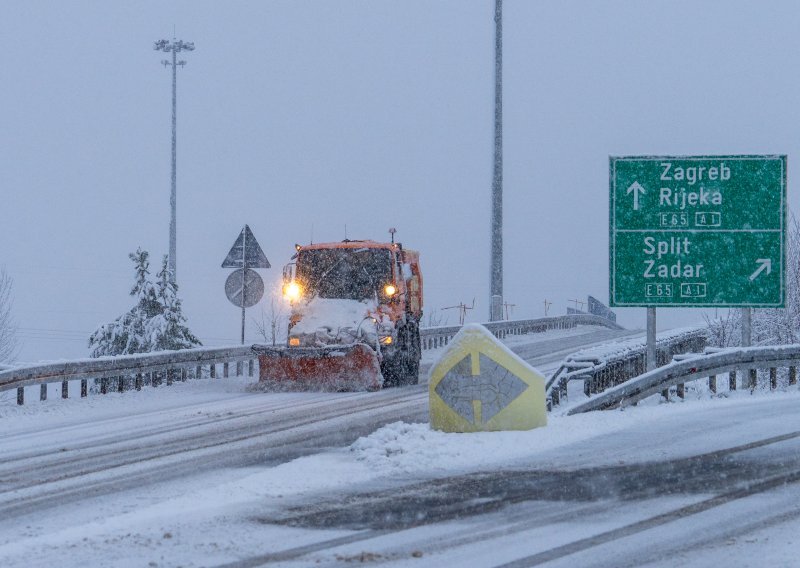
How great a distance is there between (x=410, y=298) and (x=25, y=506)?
13683 mm

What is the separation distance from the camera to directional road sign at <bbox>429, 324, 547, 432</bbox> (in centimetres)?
1248

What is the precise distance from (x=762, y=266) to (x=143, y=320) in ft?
67.6

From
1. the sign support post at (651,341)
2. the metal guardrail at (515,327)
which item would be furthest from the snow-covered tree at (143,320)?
the sign support post at (651,341)

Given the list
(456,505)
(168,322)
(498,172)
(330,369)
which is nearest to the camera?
(456,505)

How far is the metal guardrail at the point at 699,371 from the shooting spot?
49.4 feet

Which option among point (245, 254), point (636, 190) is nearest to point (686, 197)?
point (636, 190)

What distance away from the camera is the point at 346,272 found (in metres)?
21.7

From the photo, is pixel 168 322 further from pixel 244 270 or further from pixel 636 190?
pixel 636 190

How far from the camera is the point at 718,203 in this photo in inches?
678

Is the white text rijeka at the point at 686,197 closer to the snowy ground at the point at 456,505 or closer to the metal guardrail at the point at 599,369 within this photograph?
the metal guardrail at the point at 599,369

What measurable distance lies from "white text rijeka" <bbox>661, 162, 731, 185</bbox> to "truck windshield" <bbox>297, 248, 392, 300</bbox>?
6044mm

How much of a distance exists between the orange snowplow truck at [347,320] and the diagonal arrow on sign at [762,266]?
6.35m

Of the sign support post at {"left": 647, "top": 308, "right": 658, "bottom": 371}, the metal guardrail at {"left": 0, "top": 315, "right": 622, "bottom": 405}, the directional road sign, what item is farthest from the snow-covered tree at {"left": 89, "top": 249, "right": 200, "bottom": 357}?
the directional road sign

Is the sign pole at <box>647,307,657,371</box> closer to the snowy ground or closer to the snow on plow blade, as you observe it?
the snowy ground
